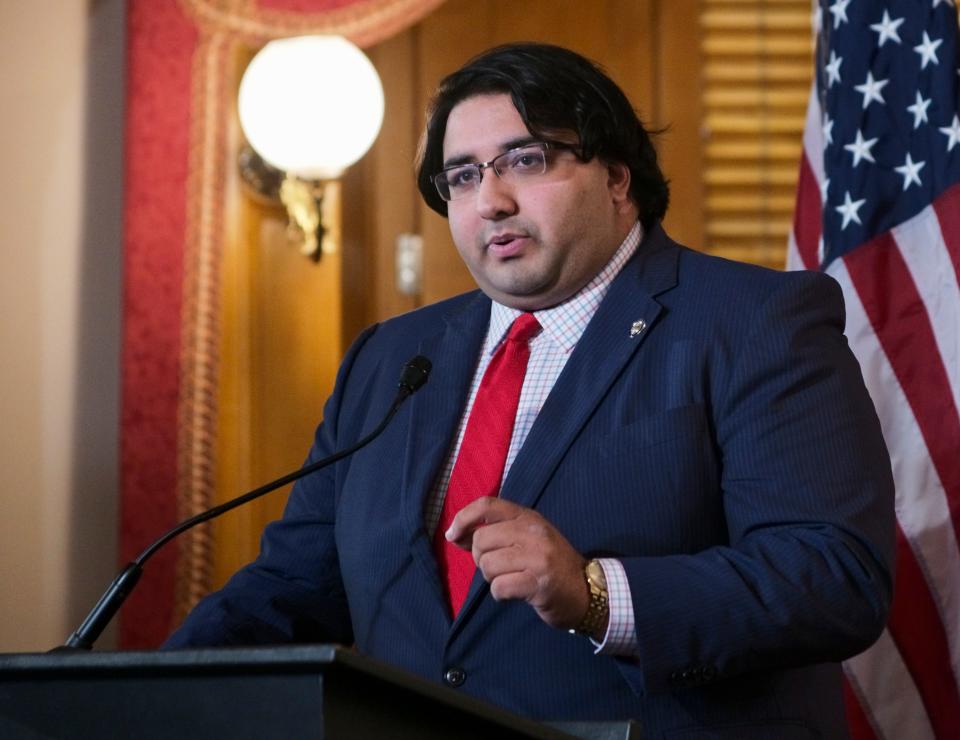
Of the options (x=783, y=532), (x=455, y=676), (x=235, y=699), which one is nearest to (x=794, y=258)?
(x=783, y=532)

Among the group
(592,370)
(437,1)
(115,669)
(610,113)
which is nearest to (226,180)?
(437,1)

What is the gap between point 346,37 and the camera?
3352 mm

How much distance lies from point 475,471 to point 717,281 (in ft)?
1.37

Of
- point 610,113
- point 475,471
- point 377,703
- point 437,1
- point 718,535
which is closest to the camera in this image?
point 377,703

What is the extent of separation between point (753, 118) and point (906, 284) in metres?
1.37

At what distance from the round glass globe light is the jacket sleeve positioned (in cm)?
174

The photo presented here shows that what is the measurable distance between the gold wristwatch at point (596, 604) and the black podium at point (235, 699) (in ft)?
0.98

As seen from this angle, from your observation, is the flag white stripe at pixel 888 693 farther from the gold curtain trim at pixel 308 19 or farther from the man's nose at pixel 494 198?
the gold curtain trim at pixel 308 19

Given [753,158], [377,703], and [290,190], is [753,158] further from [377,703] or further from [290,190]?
[377,703]

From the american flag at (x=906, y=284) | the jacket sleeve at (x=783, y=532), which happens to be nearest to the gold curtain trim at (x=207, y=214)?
the american flag at (x=906, y=284)

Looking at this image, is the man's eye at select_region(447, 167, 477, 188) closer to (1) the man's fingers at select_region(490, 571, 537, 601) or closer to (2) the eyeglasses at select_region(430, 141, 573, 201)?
(2) the eyeglasses at select_region(430, 141, 573, 201)

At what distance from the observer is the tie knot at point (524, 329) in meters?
2.02

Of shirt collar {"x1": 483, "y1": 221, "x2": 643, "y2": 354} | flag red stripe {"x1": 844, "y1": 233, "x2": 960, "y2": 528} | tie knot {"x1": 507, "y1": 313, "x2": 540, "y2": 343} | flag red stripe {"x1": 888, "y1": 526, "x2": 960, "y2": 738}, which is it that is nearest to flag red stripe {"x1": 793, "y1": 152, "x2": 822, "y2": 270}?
flag red stripe {"x1": 844, "y1": 233, "x2": 960, "y2": 528}

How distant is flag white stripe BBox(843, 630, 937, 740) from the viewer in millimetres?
2373
